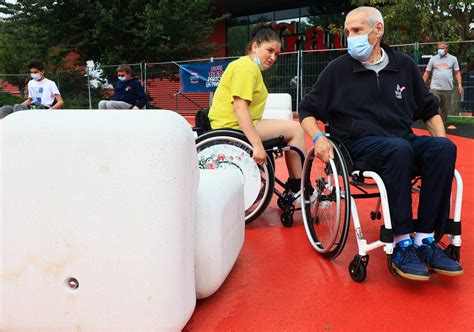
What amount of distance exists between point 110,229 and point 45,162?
1.04 feet

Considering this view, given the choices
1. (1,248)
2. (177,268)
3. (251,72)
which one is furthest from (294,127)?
(1,248)

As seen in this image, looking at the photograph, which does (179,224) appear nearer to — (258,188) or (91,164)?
(91,164)

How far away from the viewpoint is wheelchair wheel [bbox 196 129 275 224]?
9.70 feet

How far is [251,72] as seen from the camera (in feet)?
9.69

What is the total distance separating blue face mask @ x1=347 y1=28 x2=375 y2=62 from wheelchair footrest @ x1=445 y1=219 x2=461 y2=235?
981 millimetres

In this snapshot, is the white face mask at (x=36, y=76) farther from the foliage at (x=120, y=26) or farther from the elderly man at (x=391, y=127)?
the foliage at (x=120, y=26)

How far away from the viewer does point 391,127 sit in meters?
2.45

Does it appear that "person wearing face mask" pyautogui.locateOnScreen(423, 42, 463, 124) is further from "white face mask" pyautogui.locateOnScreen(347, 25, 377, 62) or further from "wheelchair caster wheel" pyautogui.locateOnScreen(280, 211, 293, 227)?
"white face mask" pyautogui.locateOnScreen(347, 25, 377, 62)

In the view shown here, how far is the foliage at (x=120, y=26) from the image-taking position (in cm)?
1769

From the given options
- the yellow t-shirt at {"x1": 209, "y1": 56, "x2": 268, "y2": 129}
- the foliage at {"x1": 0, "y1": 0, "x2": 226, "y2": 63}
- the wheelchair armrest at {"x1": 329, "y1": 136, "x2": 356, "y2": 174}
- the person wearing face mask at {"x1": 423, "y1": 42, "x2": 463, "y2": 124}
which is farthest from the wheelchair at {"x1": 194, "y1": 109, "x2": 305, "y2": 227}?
the foliage at {"x1": 0, "y1": 0, "x2": 226, "y2": 63}

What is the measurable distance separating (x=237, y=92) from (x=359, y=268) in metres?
1.36

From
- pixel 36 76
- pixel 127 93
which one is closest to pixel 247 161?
pixel 36 76

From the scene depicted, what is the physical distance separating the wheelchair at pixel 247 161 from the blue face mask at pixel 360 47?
0.83 metres

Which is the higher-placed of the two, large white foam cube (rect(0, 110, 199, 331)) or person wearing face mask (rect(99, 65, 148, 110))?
person wearing face mask (rect(99, 65, 148, 110))
